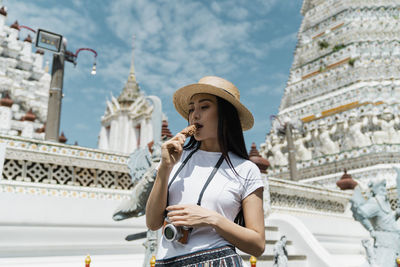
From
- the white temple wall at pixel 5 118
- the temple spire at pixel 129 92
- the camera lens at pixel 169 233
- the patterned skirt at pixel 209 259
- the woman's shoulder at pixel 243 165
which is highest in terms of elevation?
the temple spire at pixel 129 92

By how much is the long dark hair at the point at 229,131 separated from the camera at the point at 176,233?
42cm

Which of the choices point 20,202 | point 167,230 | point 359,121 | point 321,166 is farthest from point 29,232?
point 359,121

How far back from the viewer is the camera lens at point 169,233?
1540mm

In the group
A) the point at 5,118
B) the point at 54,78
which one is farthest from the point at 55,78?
the point at 5,118

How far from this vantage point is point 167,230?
156 cm

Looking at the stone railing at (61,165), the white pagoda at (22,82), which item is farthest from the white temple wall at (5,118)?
the stone railing at (61,165)

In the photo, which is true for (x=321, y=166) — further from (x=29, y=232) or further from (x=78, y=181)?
(x=29, y=232)

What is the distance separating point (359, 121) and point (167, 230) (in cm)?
1907

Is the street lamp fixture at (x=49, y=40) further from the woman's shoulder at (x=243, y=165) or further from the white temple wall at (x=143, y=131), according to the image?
the white temple wall at (x=143, y=131)

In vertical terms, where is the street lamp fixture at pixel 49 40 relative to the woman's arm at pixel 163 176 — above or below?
above

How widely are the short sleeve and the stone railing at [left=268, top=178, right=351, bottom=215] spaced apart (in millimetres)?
8147

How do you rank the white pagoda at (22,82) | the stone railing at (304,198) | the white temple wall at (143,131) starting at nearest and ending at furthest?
the stone railing at (304,198)
the white pagoda at (22,82)
the white temple wall at (143,131)

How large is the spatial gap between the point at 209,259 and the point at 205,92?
782 millimetres

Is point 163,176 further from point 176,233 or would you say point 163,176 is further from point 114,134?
point 114,134
